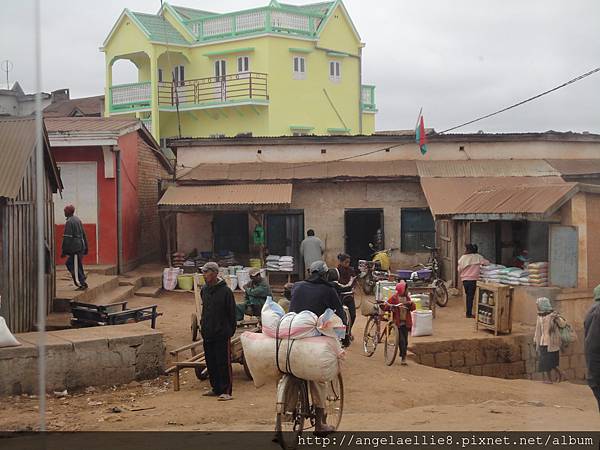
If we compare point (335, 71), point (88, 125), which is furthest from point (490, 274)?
point (335, 71)

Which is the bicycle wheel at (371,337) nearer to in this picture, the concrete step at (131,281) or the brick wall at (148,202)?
the concrete step at (131,281)

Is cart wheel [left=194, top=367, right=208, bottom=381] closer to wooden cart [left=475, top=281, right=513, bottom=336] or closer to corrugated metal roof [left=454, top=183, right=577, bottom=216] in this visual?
wooden cart [left=475, top=281, right=513, bottom=336]

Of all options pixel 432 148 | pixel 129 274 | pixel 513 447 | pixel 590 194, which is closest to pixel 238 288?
pixel 129 274

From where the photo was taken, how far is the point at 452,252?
1989cm

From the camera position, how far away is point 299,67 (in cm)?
3809

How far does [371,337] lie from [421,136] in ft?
35.0

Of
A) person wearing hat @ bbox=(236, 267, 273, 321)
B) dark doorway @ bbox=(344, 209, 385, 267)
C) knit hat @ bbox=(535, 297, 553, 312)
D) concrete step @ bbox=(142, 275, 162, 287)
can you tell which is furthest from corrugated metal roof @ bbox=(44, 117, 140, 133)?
knit hat @ bbox=(535, 297, 553, 312)

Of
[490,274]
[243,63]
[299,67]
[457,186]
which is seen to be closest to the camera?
[490,274]

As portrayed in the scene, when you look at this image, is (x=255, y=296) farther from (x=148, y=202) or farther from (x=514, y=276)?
(x=148, y=202)

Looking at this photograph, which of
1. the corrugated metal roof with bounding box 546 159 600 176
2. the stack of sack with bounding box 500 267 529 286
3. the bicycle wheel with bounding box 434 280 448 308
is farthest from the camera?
the corrugated metal roof with bounding box 546 159 600 176

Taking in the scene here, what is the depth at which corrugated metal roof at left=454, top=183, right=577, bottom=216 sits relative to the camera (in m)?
15.0

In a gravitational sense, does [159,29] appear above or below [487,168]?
above

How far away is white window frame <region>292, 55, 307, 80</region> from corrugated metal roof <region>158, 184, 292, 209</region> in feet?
55.1

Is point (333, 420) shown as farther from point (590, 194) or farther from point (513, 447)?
point (590, 194)
